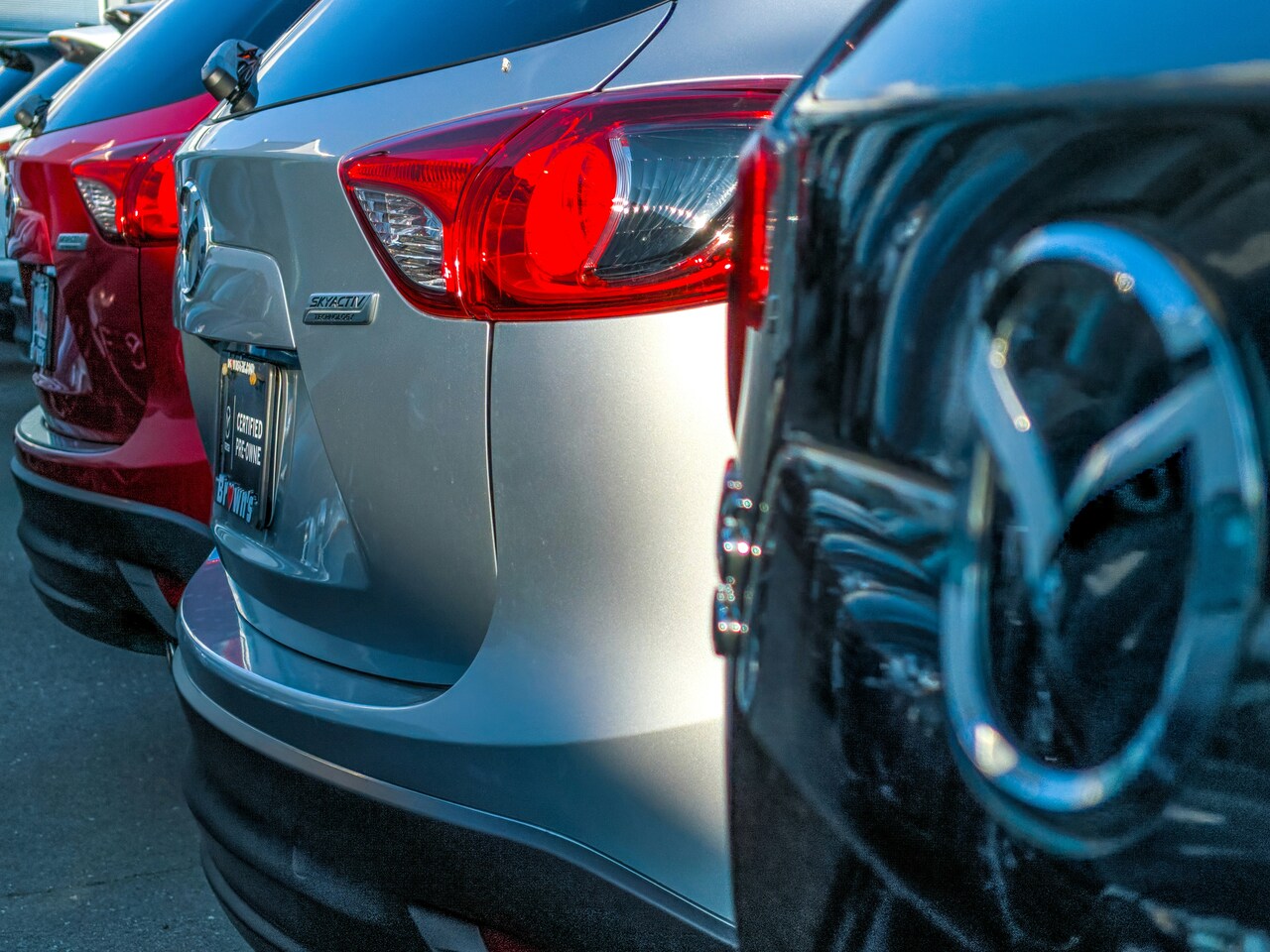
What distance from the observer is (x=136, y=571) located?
10.1 feet

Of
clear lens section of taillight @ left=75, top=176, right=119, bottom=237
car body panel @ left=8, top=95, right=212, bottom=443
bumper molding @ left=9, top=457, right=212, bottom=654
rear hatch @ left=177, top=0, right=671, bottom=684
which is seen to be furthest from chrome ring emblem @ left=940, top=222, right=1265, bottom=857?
clear lens section of taillight @ left=75, top=176, right=119, bottom=237

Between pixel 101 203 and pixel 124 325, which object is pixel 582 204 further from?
pixel 101 203

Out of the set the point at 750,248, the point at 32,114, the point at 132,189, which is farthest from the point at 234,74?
the point at 32,114

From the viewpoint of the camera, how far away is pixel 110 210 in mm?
3117

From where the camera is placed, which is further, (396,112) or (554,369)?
(396,112)

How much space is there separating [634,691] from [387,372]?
49cm

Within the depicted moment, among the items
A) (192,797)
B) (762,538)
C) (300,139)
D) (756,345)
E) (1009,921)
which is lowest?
(192,797)

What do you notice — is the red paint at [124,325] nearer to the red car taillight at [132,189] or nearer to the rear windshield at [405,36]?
the red car taillight at [132,189]

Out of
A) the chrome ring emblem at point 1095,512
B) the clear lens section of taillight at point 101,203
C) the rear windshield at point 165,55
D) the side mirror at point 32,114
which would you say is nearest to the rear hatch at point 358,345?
the chrome ring emblem at point 1095,512

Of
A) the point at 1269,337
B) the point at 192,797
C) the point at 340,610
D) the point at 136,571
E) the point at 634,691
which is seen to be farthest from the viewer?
the point at 136,571

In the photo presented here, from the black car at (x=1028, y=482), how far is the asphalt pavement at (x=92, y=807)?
7.28 feet

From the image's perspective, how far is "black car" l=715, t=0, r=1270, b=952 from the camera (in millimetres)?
697

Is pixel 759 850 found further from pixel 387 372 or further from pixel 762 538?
pixel 387 372

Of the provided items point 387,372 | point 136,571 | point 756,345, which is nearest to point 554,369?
A: point 387,372
